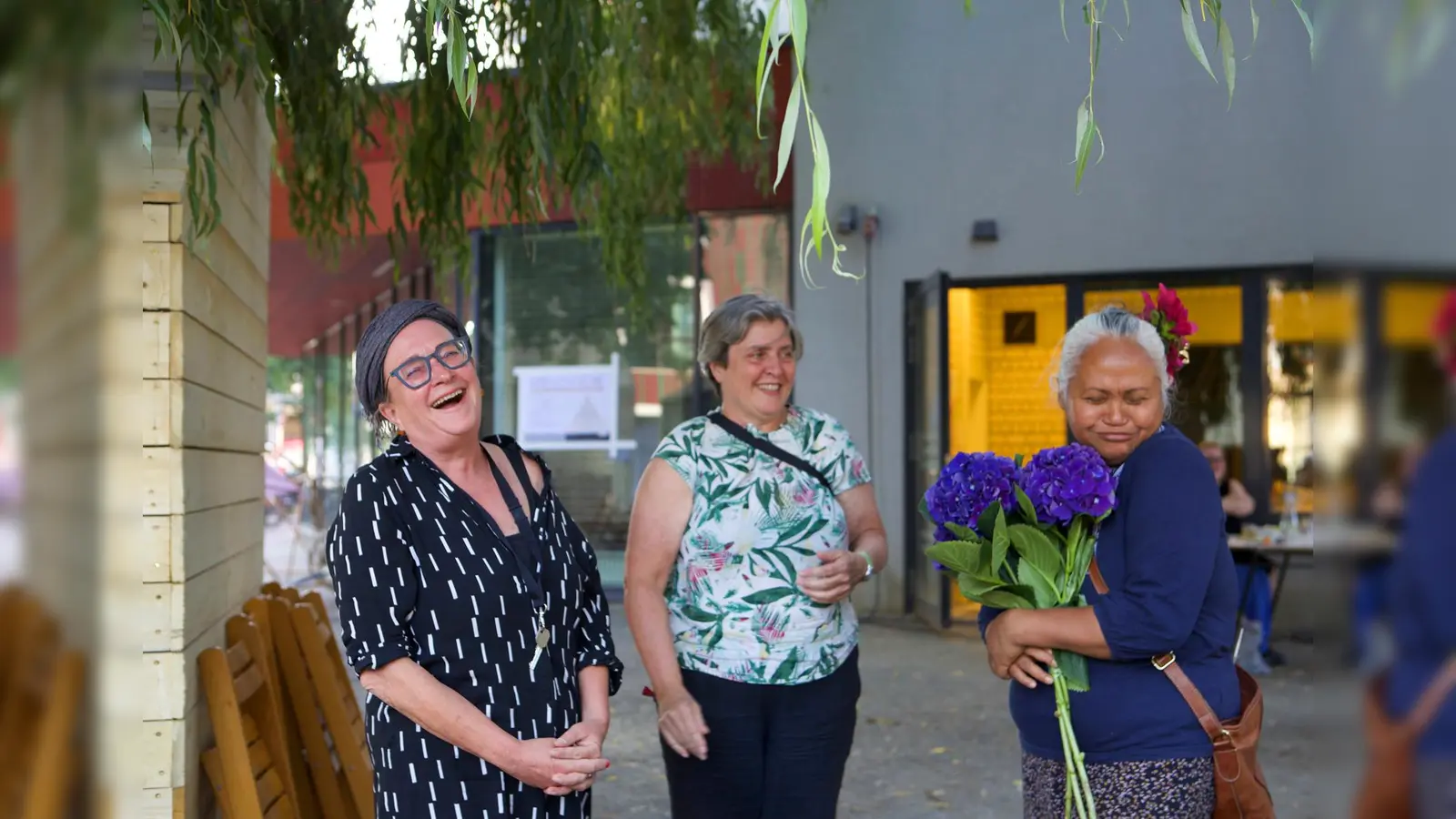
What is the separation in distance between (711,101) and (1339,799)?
891 cm

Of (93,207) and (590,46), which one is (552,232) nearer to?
(590,46)

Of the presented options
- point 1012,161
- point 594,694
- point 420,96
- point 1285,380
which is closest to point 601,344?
point 1012,161

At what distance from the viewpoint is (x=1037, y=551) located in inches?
86.9

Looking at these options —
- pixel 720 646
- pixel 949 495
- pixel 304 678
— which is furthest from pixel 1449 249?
pixel 304 678

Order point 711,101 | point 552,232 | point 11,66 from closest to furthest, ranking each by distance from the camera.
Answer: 1. point 11,66
2. point 711,101
3. point 552,232

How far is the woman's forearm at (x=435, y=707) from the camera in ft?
6.95

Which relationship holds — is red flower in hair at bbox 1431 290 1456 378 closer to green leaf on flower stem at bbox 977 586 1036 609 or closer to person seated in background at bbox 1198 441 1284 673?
green leaf on flower stem at bbox 977 586 1036 609

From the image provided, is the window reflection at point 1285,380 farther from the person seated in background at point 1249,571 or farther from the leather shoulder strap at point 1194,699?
the leather shoulder strap at point 1194,699

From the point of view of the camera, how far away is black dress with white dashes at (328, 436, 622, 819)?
215 centimetres

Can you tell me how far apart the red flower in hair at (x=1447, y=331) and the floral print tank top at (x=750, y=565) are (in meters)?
2.47

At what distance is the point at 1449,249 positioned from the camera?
43 cm

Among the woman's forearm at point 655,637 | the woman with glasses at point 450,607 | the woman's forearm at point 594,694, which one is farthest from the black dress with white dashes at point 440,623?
the woman's forearm at point 655,637

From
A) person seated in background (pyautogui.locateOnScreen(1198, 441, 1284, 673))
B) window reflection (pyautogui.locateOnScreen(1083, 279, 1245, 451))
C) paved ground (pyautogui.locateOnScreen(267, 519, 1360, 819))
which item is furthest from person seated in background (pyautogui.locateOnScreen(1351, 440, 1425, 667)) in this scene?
window reflection (pyautogui.locateOnScreen(1083, 279, 1245, 451))

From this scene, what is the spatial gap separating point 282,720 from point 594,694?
164 centimetres
